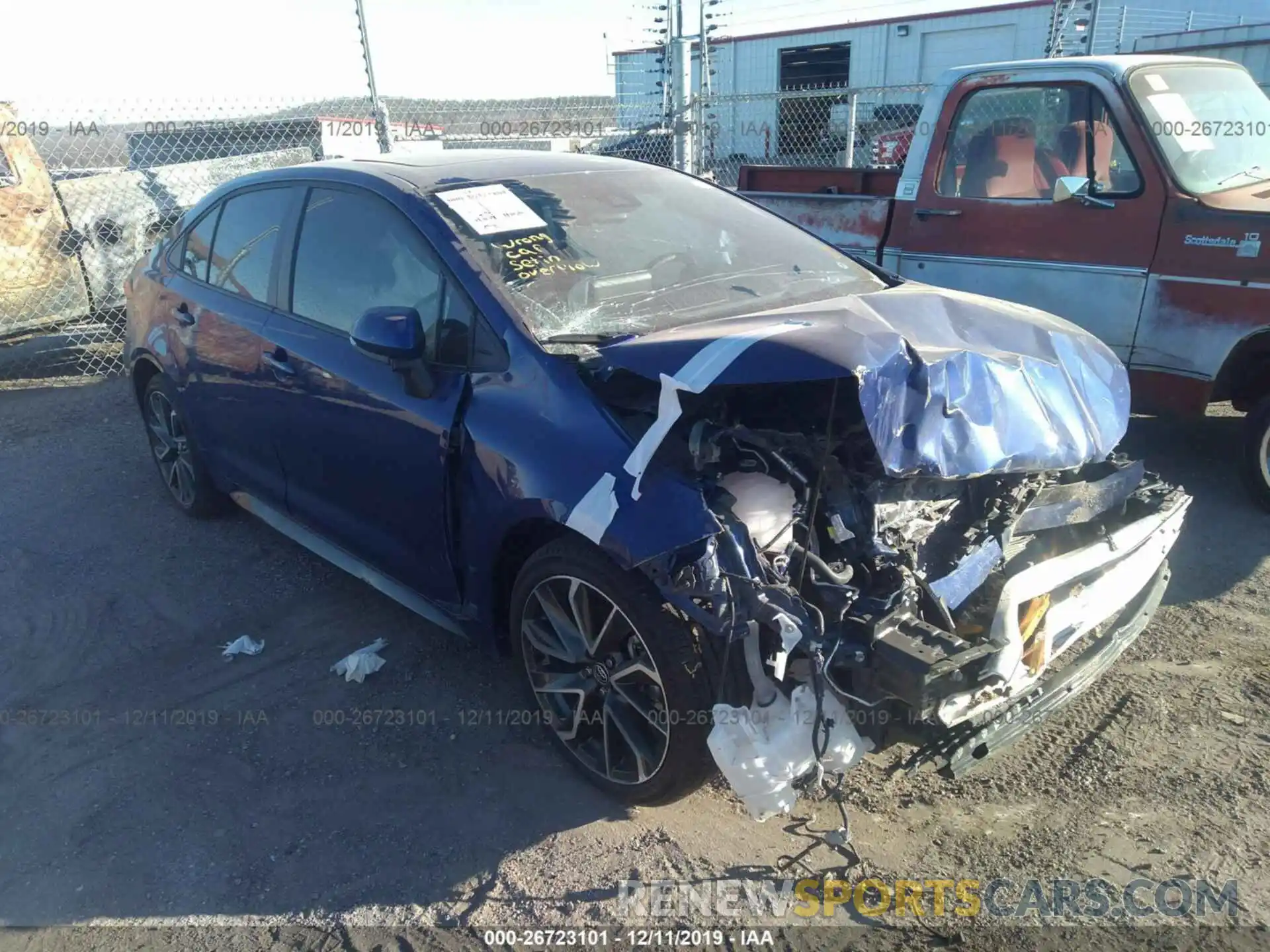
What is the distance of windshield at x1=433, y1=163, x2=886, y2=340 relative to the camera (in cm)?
314

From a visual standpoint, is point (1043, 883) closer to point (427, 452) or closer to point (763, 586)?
point (763, 586)

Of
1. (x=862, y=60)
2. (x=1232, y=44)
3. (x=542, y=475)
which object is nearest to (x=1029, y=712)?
(x=542, y=475)

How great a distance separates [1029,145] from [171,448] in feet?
16.9

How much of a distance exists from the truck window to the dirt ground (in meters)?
2.16

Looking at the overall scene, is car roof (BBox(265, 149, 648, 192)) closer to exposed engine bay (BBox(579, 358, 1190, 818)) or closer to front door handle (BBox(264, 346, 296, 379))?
front door handle (BBox(264, 346, 296, 379))

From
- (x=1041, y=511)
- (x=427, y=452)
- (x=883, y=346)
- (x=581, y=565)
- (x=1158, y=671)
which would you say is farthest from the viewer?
(x=1158, y=671)

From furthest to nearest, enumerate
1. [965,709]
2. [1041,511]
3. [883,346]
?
[1041,511]
[883,346]
[965,709]

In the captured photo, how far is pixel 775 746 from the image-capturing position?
2.38 metres

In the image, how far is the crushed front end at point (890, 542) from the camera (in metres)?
2.38

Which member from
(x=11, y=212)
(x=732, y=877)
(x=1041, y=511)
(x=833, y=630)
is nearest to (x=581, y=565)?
(x=833, y=630)

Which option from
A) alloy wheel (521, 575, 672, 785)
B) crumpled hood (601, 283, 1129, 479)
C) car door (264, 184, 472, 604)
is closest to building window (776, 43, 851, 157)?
car door (264, 184, 472, 604)

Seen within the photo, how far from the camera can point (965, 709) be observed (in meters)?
2.38

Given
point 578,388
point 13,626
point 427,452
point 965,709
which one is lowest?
point 13,626

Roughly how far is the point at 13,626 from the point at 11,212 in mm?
5142
